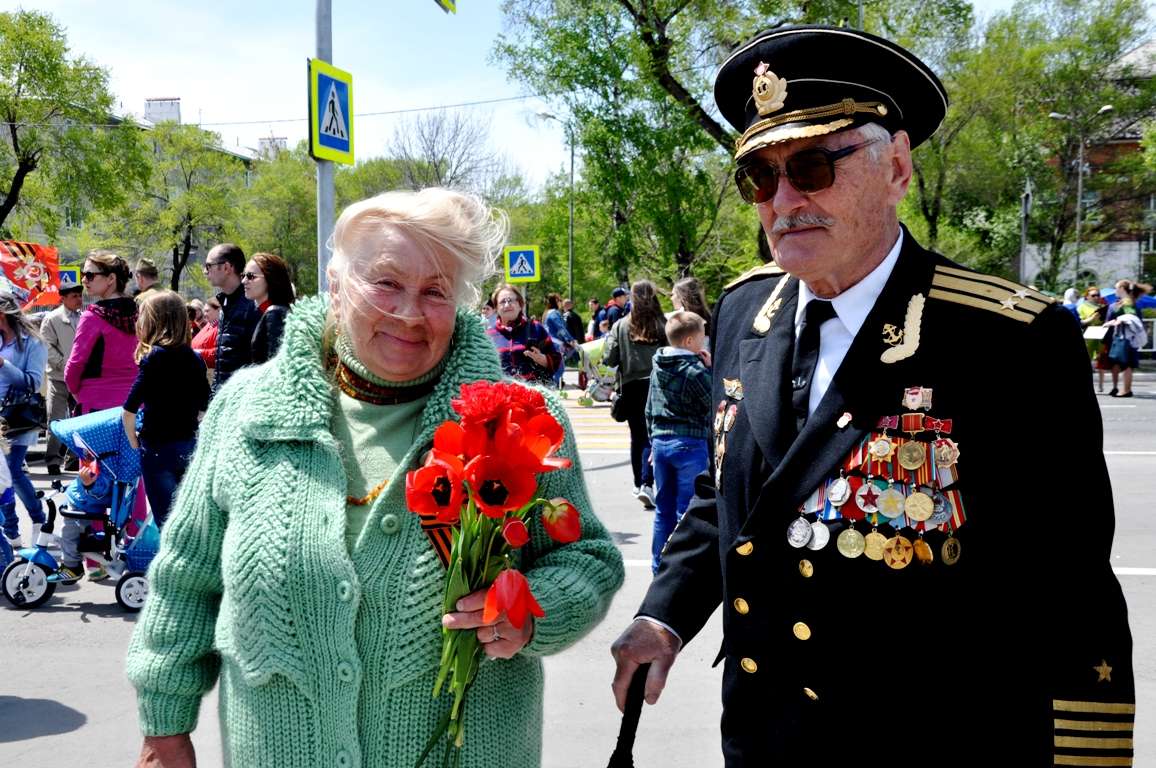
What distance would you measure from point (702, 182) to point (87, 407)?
1926cm

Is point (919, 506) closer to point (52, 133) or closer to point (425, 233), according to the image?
point (425, 233)

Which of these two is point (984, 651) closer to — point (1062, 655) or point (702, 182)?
point (1062, 655)

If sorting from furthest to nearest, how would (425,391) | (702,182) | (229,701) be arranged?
(702,182) → (425,391) → (229,701)

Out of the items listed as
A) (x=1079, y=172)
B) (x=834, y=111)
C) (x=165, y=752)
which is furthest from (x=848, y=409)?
(x=1079, y=172)

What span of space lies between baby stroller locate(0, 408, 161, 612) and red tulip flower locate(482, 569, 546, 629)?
5.08 m

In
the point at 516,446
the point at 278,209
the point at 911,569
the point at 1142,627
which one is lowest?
the point at 1142,627

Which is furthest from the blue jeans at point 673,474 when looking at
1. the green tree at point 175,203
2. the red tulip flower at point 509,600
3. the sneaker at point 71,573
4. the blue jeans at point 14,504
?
the green tree at point 175,203

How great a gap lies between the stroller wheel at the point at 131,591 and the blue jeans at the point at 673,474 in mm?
3322

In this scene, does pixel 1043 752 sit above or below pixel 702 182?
below

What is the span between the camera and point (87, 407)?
25.2 feet

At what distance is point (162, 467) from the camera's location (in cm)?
623

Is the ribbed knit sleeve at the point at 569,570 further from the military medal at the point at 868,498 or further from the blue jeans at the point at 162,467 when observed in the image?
the blue jeans at the point at 162,467

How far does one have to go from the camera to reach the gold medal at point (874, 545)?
70.1 inches

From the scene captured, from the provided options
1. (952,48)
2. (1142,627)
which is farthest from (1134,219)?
(1142,627)
